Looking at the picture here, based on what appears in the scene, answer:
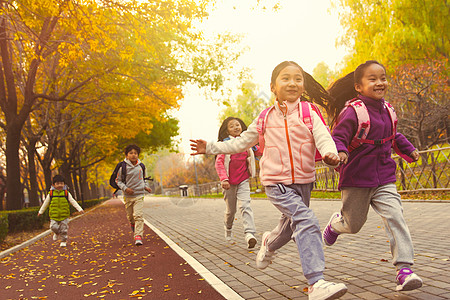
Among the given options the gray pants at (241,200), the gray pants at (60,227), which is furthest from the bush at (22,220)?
the gray pants at (241,200)

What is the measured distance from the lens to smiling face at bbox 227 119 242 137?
22.6 ft

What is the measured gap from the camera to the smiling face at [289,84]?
3.72 meters


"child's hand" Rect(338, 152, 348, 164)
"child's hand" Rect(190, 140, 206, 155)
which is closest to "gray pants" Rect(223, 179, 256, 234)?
"child's hand" Rect(190, 140, 206, 155)

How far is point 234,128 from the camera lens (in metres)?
6.89

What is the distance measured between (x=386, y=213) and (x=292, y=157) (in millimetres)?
920

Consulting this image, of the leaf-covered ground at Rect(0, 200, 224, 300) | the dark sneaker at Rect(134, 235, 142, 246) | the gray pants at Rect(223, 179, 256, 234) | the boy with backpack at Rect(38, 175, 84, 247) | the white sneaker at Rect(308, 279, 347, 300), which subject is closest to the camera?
the white sneaker at Rect(308, 279, 347, 300)

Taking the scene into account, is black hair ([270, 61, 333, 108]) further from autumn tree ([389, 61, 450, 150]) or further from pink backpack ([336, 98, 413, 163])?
autumn tree ([389, 61, 450, 150])

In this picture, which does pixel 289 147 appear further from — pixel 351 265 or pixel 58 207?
pixel 58 207

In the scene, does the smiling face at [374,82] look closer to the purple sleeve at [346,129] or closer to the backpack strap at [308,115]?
the purple sleeve at [346,129]

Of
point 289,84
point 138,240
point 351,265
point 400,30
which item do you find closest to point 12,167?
point 138,240

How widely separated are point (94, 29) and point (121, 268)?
241 inches

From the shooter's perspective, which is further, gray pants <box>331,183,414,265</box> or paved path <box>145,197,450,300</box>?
paved path <box>145,197,450,300</box>

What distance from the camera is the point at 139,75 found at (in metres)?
17.8

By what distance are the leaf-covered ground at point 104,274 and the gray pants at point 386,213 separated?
1.50 m
